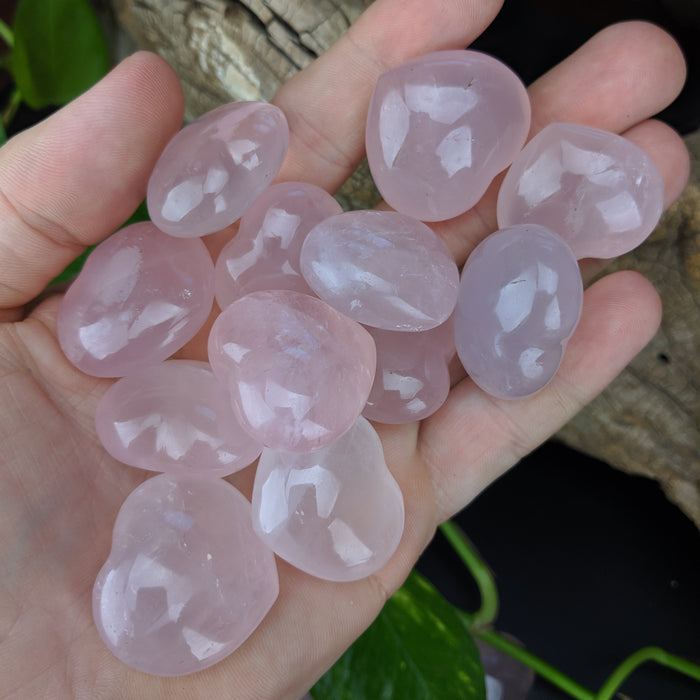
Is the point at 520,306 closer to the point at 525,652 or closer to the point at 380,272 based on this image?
the point at 380,272

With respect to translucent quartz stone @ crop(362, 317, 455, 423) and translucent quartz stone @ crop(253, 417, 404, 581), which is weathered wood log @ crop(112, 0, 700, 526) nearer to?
translucent quartz stone @ crop(362, 317, 455, 423)

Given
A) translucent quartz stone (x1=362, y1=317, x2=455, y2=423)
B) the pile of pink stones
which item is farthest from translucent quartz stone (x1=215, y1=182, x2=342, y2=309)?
translucent quartz stone (x1=362, y1=317, x2=455, y2=423)

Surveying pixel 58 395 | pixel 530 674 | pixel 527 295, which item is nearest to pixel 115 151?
pixel 58 395

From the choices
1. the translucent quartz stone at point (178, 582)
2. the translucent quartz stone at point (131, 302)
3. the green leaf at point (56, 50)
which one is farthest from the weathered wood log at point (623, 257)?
the translucent quartz stone at point (178, 582)

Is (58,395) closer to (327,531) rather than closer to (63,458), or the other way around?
(63,458)

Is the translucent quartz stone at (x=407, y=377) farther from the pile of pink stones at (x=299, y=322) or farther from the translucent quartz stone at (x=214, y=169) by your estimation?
the translucent quartz stone at (x=214, y=169)

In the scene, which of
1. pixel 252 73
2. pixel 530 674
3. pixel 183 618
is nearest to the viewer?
pixel 183 618
